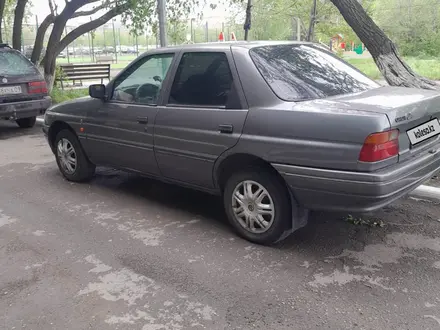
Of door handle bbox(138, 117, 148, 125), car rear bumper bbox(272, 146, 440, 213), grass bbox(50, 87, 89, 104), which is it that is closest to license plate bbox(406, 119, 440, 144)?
car rear bumper bbox(272, 146, 440, 213)

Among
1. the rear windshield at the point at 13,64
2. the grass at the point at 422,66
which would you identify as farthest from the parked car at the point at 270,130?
the grass at the point at 422,66

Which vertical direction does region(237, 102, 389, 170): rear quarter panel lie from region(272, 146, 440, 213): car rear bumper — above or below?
above

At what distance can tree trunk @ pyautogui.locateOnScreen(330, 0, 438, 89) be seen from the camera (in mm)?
6449

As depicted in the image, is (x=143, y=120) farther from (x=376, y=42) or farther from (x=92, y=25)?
(x=92, y=25)

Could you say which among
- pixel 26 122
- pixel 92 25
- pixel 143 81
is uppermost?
pixel 92 25

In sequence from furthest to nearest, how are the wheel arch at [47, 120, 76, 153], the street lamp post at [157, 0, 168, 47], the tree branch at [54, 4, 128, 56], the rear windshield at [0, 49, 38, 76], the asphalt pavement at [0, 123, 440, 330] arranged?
the tree branch at [54, 4, 128, 56], the rear windshield at [0, 49, 38, 76], the street lamp post at [157, 0, 168, 47], the wheel arch at [47, 120, 76, 153], the asphalt pavement at [0, 123, 440, 330]

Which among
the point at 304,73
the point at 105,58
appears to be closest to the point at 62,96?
the point at 304,73

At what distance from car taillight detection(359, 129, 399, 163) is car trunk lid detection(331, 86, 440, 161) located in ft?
0.32

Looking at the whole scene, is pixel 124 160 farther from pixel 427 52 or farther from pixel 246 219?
pixel 427 52

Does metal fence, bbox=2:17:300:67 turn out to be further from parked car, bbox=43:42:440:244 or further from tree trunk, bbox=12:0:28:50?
parked car, bbox=43:42:440:244

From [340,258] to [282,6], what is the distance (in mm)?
17824

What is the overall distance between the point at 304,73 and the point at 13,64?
22.7ft

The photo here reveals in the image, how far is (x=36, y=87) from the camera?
902cm

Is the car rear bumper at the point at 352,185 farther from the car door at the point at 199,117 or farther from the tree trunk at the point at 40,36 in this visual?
the tree trunk at the point at 40,36
